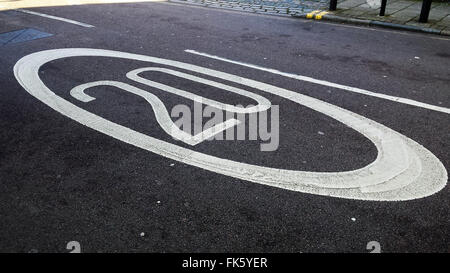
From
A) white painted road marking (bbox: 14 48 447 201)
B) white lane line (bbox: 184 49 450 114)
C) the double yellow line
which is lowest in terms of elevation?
white painted road marking (bbox: 14 48 447 201)

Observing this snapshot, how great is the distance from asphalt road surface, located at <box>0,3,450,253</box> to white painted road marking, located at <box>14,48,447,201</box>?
0.03m

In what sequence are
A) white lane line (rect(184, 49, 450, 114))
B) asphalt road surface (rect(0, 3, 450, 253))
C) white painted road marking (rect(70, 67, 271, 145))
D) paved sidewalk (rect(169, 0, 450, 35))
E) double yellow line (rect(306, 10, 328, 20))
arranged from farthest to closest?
double yellow line (rect(306, 10, 328, 20))
paved sidewalk (rect(169, 0, 450, 35))
white lane line (rect(184, 49, 450, 114))
white painted road marking (rect(70, 67, 271, 145))
asphalt road surface (rect(0, 3, 450, 253))

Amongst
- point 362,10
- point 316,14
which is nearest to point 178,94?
point 316,14

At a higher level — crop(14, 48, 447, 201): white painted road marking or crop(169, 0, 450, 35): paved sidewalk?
crop(169, 0, 450, 35): paved sidewalk

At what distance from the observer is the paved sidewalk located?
31.4 ft

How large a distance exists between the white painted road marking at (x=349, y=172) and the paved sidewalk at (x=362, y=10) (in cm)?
584

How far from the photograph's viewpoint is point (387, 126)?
15.3ft

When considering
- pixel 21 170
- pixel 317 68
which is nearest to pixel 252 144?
pixel 21 170

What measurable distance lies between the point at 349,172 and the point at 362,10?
28.5 ft

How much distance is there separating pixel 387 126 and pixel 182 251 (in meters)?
3.13

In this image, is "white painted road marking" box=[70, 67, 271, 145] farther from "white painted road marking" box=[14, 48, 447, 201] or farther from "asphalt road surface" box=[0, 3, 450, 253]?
"white painted road marking" box=[14, 48, 447, 201]

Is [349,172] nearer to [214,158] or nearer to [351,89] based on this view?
[214,158]

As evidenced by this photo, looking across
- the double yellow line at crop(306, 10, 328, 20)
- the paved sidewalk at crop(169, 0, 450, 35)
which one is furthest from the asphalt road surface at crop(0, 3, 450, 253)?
the double yellow line at crop(306, 10, 328, 20)

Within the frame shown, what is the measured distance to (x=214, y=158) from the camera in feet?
13.1
